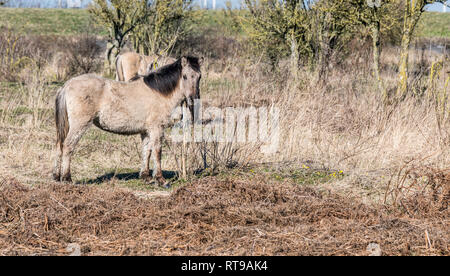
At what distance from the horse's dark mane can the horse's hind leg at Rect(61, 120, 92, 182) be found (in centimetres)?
119

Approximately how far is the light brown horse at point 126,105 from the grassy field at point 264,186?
412 millimetres

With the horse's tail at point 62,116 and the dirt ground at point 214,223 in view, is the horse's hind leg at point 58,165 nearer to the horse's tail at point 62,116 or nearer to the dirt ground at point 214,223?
the horse's tail at point 62,116

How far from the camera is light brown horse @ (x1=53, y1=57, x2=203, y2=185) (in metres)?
6.95

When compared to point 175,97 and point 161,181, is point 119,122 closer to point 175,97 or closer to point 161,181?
Result: point 175,97

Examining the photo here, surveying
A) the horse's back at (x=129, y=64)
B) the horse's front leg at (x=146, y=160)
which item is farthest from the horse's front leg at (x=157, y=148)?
the horse's back at (x=129, y=64)

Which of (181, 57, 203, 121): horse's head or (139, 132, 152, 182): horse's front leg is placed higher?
(181, 57, 203, 121): horse's head

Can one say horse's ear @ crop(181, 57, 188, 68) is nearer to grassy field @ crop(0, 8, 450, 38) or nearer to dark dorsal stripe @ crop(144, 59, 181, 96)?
dark dorsal stripe @ crop(144, 59, 181, 96)

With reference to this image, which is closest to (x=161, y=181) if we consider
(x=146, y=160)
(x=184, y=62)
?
(x=146, y=160)

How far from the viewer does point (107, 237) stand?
175 inches

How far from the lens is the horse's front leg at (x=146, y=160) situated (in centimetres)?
761

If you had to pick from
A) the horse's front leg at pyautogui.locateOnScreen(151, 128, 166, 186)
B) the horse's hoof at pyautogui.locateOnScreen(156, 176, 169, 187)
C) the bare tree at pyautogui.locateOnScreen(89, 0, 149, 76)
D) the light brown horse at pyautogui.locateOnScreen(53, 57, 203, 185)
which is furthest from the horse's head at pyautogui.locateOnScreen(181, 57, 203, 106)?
the bare tree at pyautogui.locateOnScreen(89, 0, 149, 76)

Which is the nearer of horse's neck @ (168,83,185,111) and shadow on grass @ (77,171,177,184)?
shadow on grass @ (77,171,177,184)

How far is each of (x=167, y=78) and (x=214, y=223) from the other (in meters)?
3.43

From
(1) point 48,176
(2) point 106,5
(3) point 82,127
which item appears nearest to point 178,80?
(3) point 82,127
